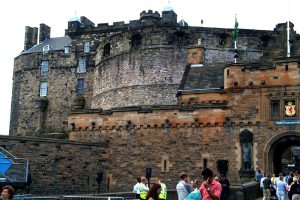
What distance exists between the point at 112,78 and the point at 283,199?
26.0 meters

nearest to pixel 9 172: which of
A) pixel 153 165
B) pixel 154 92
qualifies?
pixel 153 165

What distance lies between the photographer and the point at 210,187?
794 centimetres

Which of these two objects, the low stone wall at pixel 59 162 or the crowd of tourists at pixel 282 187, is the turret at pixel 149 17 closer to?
the low stone wall at pixel 59 162

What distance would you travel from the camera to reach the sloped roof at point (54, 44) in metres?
53.7

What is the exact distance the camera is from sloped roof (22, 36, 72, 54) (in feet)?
176

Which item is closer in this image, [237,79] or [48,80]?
[237,79]

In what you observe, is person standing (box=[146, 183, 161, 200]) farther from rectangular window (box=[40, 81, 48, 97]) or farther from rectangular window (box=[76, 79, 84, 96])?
rectangular window (box=[40, 81, 48, 97])

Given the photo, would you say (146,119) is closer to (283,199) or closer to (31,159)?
(31,159)

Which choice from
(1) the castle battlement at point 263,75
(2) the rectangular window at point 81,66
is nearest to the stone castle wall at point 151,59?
(2) the rectangular window at point 81,66

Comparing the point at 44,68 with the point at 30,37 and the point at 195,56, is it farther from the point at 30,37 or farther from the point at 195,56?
the point at 195,56

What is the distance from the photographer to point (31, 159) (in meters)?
22.7

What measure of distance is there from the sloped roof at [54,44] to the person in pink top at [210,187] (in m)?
46.4

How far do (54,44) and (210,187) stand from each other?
4887 cm

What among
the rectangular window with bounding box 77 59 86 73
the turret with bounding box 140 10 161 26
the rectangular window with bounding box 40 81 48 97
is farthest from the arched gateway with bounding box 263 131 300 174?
the rectangular window with bounding box 40 81 48 97
